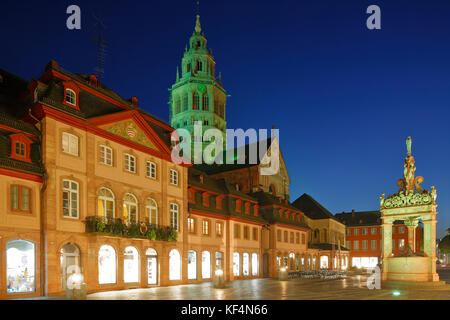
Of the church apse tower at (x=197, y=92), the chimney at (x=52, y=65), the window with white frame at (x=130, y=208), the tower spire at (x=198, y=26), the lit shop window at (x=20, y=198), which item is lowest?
the window with white frame at (x=130, y=208)

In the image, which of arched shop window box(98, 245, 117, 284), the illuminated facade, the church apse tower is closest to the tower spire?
the church apse tower

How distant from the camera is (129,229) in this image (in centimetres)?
2984

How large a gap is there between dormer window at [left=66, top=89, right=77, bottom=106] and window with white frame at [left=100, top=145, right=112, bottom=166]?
3499 mm

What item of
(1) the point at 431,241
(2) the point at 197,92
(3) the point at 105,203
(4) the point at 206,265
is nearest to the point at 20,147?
(3) the point at 105,203

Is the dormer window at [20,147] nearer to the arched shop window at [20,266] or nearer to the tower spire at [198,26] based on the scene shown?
the arched shop window at [20,266]

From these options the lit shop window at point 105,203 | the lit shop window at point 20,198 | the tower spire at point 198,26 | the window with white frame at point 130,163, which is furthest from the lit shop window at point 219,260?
the tower spire at point 198,26

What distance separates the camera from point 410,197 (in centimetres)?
2814

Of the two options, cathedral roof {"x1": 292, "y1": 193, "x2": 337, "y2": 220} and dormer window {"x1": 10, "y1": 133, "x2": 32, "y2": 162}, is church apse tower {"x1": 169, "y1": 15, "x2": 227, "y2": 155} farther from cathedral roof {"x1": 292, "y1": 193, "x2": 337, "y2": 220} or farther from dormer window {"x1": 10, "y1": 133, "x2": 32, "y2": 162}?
dormer window {"x1": 10, "y1": 133, "x2": 32, "y2": 162}

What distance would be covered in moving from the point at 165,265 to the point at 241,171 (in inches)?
1410

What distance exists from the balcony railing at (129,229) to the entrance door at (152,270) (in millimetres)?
1777

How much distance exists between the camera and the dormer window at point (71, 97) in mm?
27281

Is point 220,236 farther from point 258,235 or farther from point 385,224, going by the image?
point 385,224

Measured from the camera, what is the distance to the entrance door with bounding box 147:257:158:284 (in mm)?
32875
